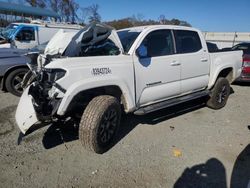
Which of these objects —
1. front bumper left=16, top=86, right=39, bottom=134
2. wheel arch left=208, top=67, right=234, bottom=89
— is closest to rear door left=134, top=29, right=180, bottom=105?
wheel arch left=208, top=67, right=234, bottom=89

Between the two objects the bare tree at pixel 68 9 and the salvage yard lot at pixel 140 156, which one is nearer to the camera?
the salvage yard lot at pixel 140 156

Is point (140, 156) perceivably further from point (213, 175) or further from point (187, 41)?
point (187, 41)

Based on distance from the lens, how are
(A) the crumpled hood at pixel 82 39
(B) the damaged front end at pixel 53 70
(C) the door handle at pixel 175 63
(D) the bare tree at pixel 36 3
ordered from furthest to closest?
(D) the bare tree at pixel 36 3
(C) the door handle at pixel 175 63
(A) the crumpled hood at pixel 82 39
(B) the damaged front end at pixel 53 70

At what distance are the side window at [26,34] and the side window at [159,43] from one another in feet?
35.4

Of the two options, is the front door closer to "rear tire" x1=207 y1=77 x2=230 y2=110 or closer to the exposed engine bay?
the exposed engine bay

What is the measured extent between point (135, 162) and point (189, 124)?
6.16 feet

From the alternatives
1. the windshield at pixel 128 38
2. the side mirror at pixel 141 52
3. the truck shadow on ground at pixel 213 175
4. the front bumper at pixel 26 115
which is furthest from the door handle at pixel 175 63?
the front bumper at pixel 26 115

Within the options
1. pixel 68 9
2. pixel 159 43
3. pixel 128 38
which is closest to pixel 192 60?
pixel 159 43

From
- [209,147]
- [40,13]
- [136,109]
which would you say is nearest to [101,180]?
[136,109]

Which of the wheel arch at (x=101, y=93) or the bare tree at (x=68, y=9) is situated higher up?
the bare tree at (x=68, y=9)

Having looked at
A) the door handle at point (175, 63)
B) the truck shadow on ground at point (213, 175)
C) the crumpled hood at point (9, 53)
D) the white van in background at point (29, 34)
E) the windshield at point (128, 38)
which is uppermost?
the white van in background at point (29, 34)

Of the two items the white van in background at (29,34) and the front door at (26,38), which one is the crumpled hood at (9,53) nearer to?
the white van in background at (29,34)

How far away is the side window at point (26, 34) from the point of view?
12.7 m

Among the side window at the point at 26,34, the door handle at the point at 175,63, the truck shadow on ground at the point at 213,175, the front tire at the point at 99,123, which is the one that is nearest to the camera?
the truck shadow on ground at the point at 213,175
